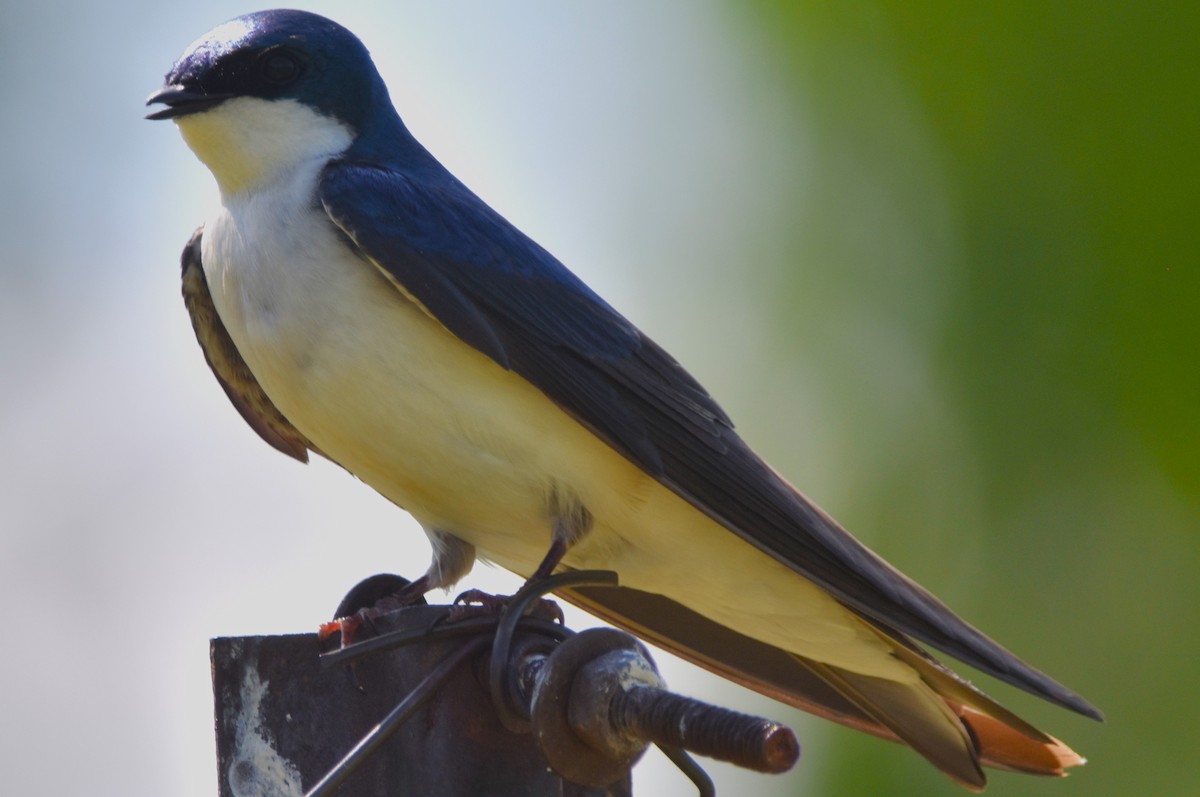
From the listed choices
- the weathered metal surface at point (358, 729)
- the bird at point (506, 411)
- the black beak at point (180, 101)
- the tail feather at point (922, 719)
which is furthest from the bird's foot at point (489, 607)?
the black beak at point (180, 101)

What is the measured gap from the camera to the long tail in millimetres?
2809

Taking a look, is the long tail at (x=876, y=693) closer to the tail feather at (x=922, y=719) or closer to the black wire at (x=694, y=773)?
the tail feather at (x=922, y=719)

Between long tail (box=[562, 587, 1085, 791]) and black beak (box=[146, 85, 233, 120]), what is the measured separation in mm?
1124

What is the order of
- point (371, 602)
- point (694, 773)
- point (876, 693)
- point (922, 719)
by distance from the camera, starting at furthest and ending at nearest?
point (876, 693), point (922, 719), point (371, 602), point (694, 773)

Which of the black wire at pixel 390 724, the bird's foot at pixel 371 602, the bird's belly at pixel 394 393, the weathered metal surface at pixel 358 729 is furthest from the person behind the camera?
the bird's belly at pixel 394 393

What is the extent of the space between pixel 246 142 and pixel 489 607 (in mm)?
1284

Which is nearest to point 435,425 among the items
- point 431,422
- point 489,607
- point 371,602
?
point 431,422

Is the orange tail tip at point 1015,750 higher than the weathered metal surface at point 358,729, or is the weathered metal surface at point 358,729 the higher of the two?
the weathered metal surface at point 358,729

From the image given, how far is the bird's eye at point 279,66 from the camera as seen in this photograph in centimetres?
318

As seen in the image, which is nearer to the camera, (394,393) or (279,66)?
(394,393)

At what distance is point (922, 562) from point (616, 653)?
117 inches

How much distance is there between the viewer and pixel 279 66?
3.20 metres

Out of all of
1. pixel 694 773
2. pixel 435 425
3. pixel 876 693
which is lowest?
pixel 694 773

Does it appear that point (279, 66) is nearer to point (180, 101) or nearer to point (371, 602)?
point (180, 101)
